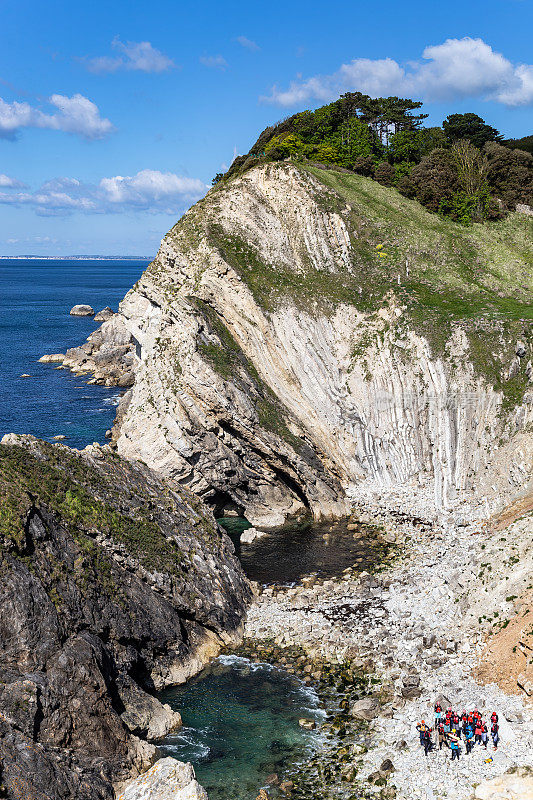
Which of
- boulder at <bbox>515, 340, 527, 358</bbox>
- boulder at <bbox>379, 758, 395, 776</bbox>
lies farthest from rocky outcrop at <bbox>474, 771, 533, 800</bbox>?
boulder at <bbox>515, 340, 527, 358</bbox>

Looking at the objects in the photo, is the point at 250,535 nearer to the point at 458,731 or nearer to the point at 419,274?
the point at 458,731

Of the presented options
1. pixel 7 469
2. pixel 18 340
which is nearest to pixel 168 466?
pixel 7 469

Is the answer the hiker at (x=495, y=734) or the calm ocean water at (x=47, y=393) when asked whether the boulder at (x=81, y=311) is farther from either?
the hiker at (x=495, y=734)

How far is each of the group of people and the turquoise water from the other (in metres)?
5.09

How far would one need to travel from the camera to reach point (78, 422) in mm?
77375

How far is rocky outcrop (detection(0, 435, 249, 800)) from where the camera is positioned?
1005 inches

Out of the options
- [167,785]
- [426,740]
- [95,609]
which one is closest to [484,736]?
[426,740]

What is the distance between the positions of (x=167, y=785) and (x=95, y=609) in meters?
9.70

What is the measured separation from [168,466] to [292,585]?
14.2m

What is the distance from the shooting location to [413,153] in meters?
90.0

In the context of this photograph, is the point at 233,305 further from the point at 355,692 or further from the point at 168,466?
the point at 355,692

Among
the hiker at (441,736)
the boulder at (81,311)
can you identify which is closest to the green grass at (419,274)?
the hiker at (441,736)

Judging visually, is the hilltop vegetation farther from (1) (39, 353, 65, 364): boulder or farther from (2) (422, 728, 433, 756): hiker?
(2) (422, 728, 433, 756): hiker

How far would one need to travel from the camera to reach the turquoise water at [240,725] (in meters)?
28.2
